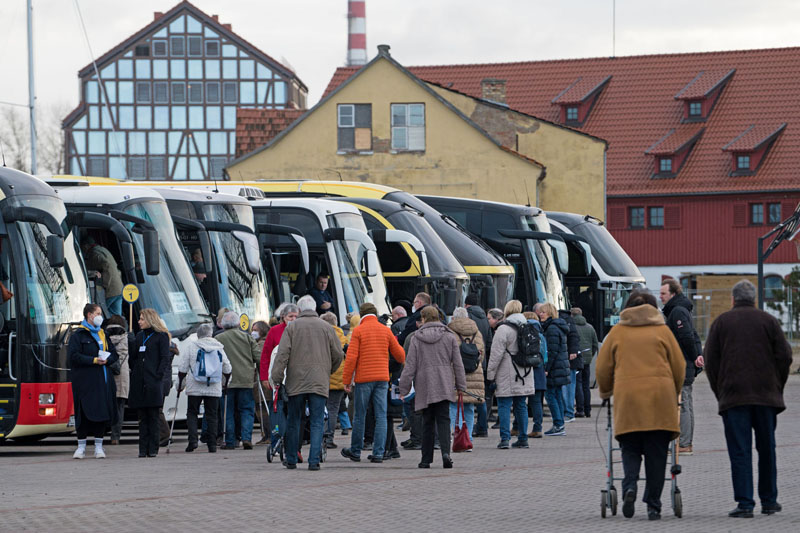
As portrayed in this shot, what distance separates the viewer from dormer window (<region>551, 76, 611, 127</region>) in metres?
72.4

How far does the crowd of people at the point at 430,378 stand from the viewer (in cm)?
1084

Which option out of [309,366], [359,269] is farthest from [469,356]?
[359,269]

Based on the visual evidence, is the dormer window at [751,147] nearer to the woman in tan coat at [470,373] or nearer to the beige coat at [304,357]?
the woman in tan coat at [470,373]

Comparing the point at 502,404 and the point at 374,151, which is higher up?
the point at 374,151

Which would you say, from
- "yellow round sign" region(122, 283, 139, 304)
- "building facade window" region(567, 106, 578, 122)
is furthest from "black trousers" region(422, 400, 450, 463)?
"building facade window" region(567, 106, 578, 122)

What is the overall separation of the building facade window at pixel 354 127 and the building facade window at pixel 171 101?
2863 centimetres

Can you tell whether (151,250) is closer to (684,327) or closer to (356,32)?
(684,327)

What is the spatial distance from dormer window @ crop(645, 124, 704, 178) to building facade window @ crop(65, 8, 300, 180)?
74.6ft

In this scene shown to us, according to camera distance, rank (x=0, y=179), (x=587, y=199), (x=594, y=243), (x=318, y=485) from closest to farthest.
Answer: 1. (x=318, y=485)
2. (x=0, y=179)
3. (x=594, y=243)
4. (x=587, y=199)

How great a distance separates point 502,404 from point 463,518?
707cm

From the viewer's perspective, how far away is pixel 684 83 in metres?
72.2

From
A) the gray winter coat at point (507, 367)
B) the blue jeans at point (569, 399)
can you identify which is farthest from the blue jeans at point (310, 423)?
the blue jeans at point (569, 399)

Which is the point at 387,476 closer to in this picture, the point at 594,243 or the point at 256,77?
the point at 594,243

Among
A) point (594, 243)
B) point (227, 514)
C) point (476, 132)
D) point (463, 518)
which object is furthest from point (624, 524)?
point (476, 132)
